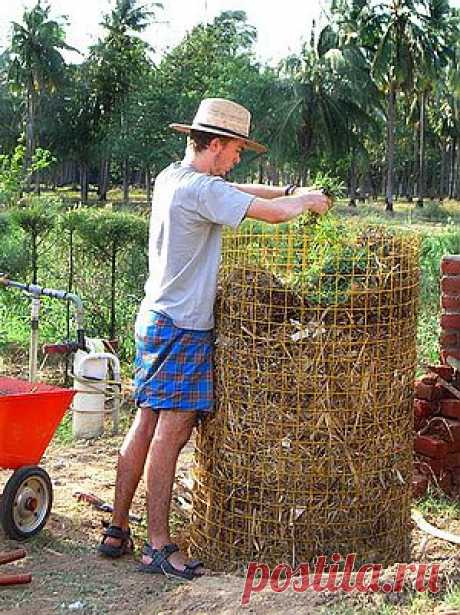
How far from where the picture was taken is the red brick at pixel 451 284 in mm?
5469

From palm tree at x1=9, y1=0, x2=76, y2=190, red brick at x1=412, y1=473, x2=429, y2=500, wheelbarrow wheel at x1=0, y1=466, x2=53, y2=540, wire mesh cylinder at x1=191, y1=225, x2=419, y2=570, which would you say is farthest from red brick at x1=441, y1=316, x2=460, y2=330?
palm tree at x1=9, y1=0, x2=76, y2=190

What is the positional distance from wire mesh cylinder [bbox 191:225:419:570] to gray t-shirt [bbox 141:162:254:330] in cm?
12

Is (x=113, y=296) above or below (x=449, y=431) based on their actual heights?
above

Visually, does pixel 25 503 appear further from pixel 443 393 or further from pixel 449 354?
pixel 449 354

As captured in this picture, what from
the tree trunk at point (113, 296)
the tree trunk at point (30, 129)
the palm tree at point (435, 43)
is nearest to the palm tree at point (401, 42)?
the palm tree at point (435, 43)

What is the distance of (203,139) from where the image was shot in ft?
12.8

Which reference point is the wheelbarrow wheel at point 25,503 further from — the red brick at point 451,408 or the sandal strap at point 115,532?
the red brick at point 451,408

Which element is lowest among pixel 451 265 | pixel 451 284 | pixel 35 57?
pixel 451 284

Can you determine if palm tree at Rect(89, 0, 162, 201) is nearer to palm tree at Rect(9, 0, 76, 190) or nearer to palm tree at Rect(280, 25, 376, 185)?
palm tree at Rect(9, 0, 76, 190)

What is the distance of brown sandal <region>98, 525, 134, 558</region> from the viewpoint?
162 inches

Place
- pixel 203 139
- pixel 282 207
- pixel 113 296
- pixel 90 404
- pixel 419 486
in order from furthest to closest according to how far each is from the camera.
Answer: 1. pixel 113 296
2. pixel 90 404
3. pixel 419 486
4. pixel 203 139
5. pixel 282 207

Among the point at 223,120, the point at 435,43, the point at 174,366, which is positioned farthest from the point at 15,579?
the point at 435,43

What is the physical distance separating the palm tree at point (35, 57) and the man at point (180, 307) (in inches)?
1872

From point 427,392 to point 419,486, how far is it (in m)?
0.53
